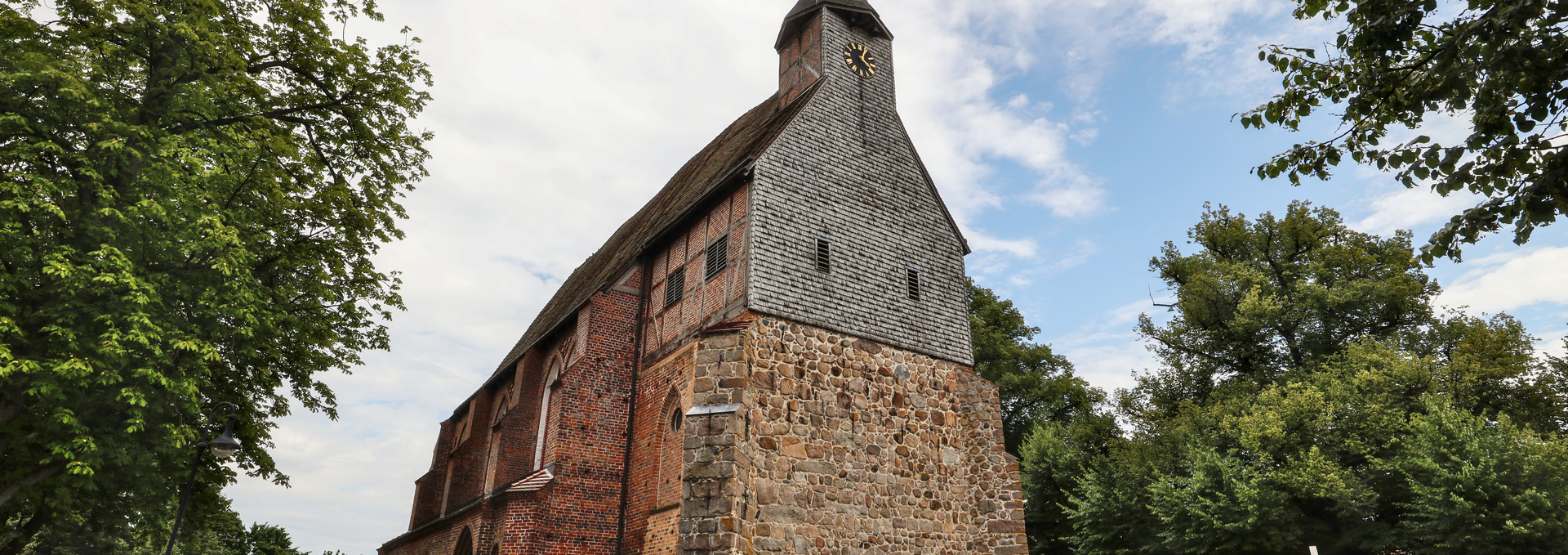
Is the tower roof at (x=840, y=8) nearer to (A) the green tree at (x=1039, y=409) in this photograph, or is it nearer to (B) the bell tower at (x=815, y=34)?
(B) the bell tower at (x=815, y=34)

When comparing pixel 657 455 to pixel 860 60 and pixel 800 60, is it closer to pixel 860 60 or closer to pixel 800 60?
pixel 800 60

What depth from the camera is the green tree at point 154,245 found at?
10.3 metres

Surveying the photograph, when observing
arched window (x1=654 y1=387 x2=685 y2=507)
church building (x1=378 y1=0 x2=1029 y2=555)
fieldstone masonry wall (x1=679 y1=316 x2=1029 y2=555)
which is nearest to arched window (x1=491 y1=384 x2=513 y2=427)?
church building (x1=378 y1=0 x2=1029 y2=555)

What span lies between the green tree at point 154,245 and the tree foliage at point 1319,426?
1982 centimetres

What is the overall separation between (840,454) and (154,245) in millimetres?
10704

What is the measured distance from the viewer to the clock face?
62.0ft

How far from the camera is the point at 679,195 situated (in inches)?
837

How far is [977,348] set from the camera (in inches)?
1153

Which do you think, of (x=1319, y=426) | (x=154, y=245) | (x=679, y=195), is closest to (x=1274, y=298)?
(x=1319, y=426)

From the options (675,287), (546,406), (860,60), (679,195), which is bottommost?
(546,406)

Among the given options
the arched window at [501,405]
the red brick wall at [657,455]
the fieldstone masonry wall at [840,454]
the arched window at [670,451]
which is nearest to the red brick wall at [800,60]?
the fieldstone masonry wall at [840,454]

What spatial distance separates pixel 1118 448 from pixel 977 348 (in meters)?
6.39

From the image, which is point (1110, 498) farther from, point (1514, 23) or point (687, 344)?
point (1514, 23)

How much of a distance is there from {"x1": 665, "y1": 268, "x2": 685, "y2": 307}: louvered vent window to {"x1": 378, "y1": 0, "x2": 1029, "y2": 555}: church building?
65 mm
